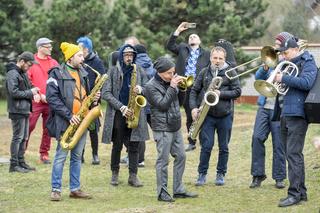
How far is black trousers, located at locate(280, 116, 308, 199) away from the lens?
25.4 feet

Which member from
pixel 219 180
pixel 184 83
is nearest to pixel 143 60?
pixel 219 180

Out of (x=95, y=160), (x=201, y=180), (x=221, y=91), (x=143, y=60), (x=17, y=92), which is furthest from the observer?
(x=95, y=160)

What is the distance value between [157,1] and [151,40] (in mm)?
1260

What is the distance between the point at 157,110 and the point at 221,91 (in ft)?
3.88

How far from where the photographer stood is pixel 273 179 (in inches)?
376

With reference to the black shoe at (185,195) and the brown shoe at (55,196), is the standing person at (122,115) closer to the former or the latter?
the black shoe at (185,195)

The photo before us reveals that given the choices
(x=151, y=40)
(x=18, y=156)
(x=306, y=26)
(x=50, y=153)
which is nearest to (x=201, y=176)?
(x=18, y=156)

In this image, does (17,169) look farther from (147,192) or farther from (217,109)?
(217,109)

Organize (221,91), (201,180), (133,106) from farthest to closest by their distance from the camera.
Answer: (201,180), (133,106), (221,91)

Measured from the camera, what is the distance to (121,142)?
9.40 meters

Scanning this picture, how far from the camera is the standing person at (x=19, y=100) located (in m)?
10.2

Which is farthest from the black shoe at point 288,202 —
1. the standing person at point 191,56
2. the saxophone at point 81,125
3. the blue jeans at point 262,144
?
the standing person at point 191,56

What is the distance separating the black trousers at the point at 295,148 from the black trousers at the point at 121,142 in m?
2.30

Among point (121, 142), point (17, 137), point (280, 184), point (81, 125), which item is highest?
point (81, 125)
